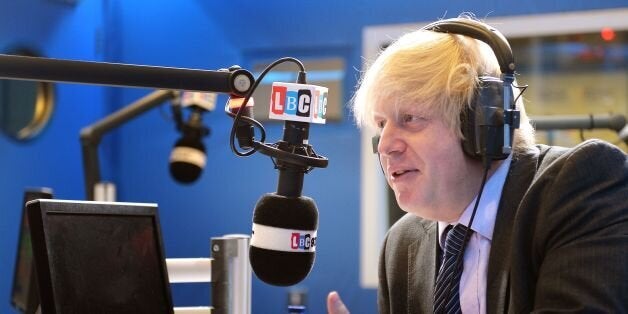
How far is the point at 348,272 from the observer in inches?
189

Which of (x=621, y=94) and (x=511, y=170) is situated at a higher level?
(x=621, y=94)

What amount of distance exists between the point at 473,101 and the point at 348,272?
3.37 meters

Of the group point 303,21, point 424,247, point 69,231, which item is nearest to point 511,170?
point 424,247

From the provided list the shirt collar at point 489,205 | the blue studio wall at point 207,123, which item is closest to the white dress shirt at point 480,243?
the shirt collar at point 489,205

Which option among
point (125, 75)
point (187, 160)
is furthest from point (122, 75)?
point (187, 160)

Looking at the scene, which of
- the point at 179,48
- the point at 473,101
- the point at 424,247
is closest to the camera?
the point at 473,101

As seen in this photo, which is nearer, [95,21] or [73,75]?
[73,75]

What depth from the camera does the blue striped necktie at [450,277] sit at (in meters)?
1.58

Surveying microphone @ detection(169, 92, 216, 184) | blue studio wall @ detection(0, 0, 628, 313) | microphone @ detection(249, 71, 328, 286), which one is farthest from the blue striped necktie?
blue studio wall @ detection(0, 0, 628, 313)

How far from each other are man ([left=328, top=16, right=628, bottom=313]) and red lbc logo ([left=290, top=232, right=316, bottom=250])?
146mm

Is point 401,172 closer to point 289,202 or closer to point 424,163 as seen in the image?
point 424,163

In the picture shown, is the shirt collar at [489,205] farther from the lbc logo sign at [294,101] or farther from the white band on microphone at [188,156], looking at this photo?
the white band on microphone at [188,156]

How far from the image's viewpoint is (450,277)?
5.23 ft

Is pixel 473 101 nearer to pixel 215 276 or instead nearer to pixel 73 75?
pixel 215 276
